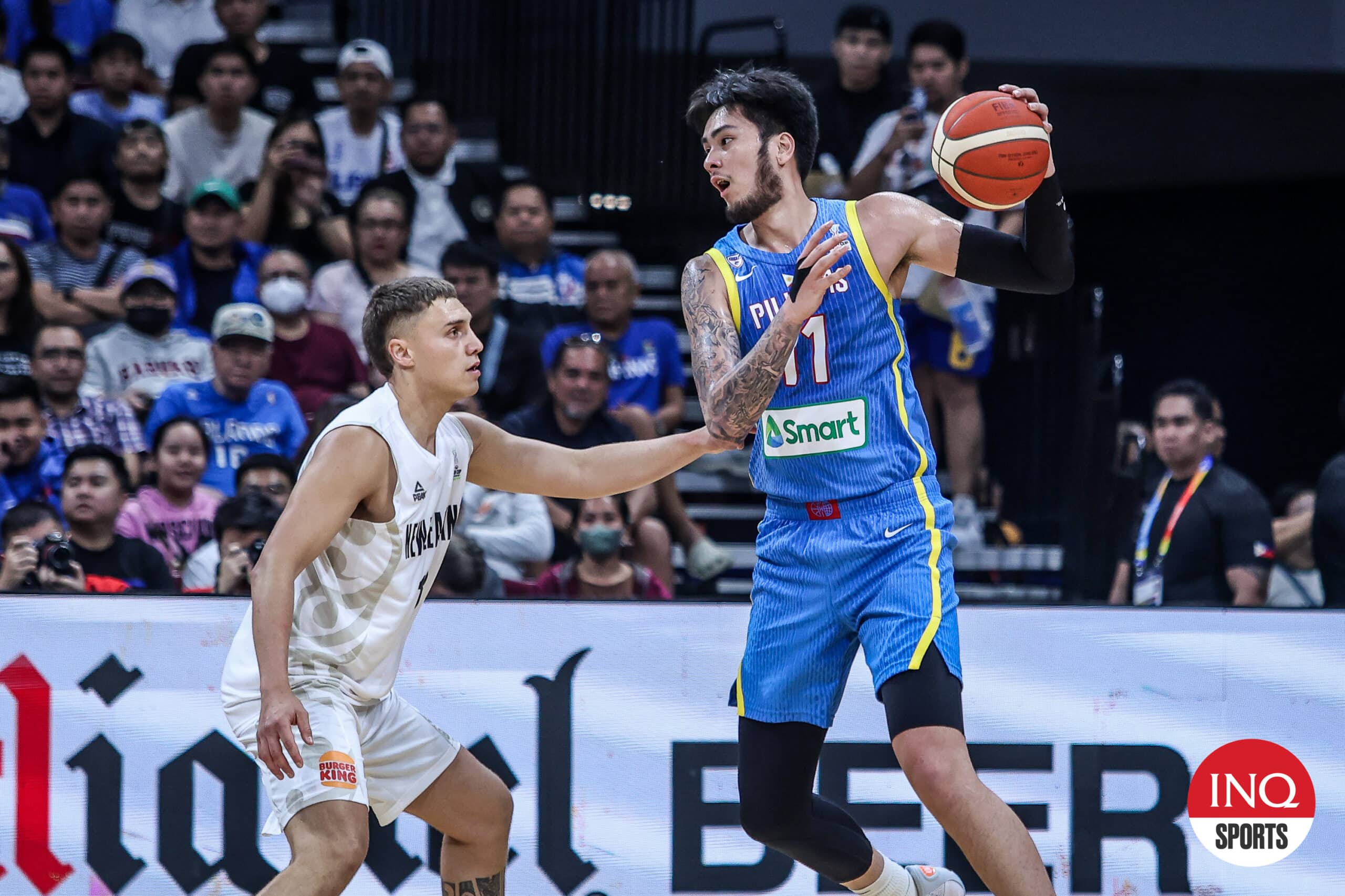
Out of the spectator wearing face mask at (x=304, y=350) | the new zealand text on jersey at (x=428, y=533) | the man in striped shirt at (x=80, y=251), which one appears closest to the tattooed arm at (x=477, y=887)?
the new zealand text on jersey at (x=428, y=533)

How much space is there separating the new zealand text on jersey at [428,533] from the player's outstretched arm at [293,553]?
20cm

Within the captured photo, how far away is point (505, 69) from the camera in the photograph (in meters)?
12.3

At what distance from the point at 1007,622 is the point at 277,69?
7736 mm

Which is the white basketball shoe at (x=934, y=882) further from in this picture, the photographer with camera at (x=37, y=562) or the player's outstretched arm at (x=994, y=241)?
the photographer with camera at (x=37, y=562)

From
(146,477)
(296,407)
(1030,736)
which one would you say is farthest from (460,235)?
(1030,736)

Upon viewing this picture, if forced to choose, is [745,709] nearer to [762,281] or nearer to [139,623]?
[762,281]

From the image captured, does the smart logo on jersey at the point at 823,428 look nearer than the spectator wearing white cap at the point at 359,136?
Yes

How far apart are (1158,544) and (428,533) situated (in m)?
4.47

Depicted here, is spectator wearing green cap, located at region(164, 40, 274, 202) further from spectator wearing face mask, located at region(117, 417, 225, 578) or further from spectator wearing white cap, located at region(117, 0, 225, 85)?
spectator wearing face mask, located at region(117, 417, 225, 578)

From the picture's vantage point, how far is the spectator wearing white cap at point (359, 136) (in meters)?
9.91

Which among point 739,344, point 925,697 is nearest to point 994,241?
point 739,344

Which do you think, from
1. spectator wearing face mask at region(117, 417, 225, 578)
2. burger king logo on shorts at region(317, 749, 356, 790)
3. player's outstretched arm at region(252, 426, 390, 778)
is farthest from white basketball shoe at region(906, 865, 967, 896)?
spectator wearing face mask at region(117, 417, 225, 578)

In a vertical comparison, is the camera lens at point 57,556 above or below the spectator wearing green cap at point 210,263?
below

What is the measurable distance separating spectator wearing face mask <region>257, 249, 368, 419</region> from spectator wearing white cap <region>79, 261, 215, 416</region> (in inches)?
15.7
